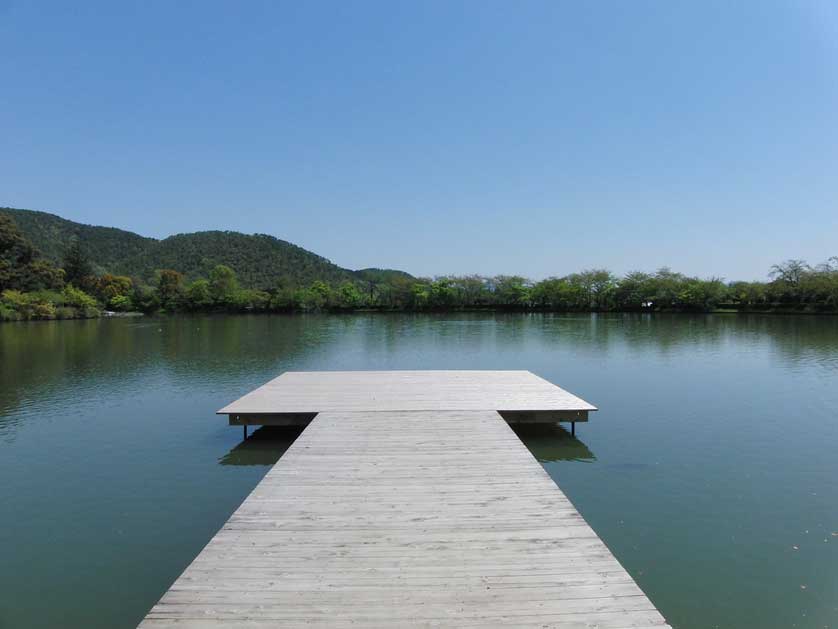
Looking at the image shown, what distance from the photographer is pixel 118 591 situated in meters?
3.98

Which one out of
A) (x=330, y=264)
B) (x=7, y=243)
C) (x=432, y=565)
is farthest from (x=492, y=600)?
(x=330, y=264)

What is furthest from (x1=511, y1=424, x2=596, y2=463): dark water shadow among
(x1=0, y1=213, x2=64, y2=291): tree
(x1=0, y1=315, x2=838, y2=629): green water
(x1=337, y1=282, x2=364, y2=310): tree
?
(x1=337, y1=282, x2=364, y2=310): tree

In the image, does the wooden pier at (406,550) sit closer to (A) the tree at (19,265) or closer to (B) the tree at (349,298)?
(A) the tree at (19,265)

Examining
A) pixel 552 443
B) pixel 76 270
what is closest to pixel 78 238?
pixel 76 270

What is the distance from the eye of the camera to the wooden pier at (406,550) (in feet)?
8.72

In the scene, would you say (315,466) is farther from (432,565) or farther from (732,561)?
(732,561)

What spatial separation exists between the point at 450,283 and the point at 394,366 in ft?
164

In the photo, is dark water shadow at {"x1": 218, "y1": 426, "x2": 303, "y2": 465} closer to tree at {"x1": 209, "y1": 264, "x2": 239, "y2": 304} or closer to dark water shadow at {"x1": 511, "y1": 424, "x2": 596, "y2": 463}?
dark water shadow at {"x1": 511, "y1": 424, "x2": 596, "y2": 463}

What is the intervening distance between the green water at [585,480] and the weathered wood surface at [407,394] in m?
0.61

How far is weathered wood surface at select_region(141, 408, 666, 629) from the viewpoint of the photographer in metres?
2.65

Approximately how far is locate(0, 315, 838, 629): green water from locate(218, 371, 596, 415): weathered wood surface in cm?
61

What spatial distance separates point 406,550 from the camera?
11.0ft

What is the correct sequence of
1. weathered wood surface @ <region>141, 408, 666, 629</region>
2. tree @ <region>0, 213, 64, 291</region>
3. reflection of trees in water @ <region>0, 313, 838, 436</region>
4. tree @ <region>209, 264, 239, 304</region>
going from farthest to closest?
1. tree @ <region>209, 264, 239, 304</region>
2. tree @ <region>0, 213, 64, 291</region>
3. reflection of trees in water @ <region>0, 313, 838, 436</region>
4. weathered wood surface @ <region>141, 408, 666, 629</region>

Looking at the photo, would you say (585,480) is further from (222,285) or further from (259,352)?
(222,285)
